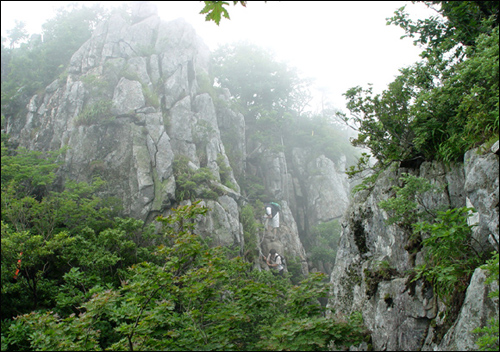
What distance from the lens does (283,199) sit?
89.5ft

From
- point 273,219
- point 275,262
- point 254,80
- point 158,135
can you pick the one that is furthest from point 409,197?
point 254,80

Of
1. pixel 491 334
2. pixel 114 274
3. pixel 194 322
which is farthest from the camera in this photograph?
pixel 114 274

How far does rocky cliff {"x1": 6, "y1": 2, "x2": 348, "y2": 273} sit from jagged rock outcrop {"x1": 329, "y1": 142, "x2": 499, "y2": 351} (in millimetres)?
9018

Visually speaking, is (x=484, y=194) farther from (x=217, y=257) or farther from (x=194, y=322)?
(x=194, y=322)

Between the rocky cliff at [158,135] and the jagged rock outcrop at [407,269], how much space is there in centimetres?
902

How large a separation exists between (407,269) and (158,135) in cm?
1614

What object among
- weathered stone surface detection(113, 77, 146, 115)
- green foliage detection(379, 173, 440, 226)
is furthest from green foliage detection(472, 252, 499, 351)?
weathered stone surface detection(113, 77, 146, 115)

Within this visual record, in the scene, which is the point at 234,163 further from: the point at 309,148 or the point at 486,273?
the point at 486,273

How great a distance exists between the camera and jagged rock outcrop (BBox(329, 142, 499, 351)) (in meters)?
4.59

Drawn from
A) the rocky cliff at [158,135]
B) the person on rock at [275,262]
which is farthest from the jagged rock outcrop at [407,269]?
the person on rock at [275,262]

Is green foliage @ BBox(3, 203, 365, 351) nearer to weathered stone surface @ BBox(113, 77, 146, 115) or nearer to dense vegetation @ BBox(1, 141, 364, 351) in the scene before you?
dense vegetation @ BBox(1, 141, 364, 351)

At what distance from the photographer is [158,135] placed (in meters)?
19.1

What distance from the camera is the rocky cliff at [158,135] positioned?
1717 cm

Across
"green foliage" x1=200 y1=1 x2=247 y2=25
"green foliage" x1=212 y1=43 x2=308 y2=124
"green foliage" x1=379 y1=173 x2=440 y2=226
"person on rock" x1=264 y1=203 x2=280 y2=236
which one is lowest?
"green foliage" x1=379 y1=173 x2=440 y2=226
